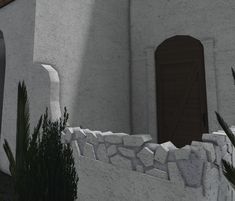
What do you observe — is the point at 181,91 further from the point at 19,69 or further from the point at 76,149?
the point at 19,69

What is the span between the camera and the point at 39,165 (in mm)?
2471

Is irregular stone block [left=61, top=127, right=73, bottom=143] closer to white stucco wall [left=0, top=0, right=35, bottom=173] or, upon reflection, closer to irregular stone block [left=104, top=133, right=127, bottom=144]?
irregular stone block [left=104, top=133, right=127, bottom=144]

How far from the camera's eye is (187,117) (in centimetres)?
639

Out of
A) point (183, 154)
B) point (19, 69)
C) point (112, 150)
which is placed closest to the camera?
point (183, 154)

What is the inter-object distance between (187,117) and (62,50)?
407cm

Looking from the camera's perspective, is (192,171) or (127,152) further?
(127,152)

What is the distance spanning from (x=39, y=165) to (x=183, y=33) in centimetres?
586

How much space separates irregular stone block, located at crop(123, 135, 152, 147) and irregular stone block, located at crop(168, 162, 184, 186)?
1.57ft

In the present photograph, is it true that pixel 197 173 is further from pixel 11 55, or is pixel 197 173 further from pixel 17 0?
pixel 17 0

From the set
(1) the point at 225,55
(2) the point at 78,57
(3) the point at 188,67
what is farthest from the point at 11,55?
(1) the point at 225,55

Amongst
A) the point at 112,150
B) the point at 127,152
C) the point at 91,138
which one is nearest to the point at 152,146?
the point at 127,152

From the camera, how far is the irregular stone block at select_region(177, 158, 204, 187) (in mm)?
2498

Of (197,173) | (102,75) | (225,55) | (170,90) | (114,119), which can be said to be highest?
(225,55)

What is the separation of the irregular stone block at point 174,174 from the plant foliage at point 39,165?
1278 millimetres
